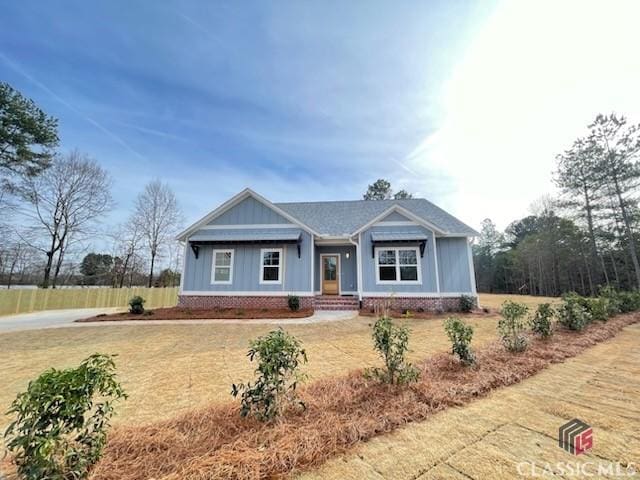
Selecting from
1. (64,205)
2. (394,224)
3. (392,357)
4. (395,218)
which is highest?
(64,205)

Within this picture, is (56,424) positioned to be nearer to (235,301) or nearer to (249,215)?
(235,301)

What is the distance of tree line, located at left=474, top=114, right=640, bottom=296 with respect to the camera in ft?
57.5

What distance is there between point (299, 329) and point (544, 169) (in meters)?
24.7

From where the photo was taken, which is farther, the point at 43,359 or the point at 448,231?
the point at 448,231

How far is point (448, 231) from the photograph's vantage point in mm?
12047

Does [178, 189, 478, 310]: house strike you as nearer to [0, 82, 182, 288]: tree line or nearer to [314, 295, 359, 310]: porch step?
[314, 295, 359, 310]: porch step

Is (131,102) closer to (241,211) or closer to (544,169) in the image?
(241,211)

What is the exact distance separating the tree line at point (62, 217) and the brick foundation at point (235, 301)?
39.7 feet

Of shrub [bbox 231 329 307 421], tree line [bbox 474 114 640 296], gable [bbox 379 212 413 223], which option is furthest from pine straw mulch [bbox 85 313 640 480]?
tree line [bbox 474 114 640 296]

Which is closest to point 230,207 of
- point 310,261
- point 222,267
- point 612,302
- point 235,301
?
point 222,267

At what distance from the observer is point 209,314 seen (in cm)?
1055

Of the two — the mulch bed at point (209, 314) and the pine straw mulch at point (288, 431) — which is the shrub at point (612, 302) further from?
the mulch bed at point (209, 314)

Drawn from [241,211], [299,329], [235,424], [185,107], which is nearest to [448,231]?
[299,329]

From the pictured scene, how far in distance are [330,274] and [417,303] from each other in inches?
172
